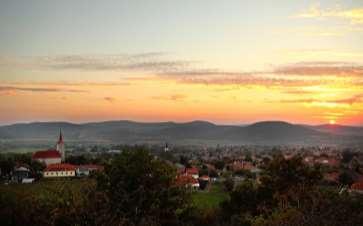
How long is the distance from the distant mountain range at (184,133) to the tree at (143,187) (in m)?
97.4

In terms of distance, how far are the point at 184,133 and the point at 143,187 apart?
127 meters

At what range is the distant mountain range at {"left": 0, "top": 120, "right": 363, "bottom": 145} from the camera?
116 m

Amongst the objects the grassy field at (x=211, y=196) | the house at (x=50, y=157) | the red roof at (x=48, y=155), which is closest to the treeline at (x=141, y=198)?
the grassy field at (x=211, y=196)

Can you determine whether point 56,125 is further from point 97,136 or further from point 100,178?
point 100,178

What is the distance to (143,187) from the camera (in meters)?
12.9

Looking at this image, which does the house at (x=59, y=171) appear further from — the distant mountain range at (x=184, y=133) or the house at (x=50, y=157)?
the distant mountain range at (x=184, y=133)

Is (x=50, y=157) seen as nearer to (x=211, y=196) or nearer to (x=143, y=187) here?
(x=211, y=196)

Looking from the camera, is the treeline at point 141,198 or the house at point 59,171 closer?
the treeline at point 141,198

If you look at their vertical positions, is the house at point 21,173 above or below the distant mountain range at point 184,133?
below

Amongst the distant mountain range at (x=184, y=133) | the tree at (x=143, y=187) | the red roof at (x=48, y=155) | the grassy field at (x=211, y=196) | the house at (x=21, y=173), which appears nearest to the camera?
the tree at (x=143, y=187)

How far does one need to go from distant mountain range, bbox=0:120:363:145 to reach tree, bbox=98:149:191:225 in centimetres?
9740

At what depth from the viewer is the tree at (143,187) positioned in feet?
41.1

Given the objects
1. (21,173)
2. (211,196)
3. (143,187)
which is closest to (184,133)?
(21,173)

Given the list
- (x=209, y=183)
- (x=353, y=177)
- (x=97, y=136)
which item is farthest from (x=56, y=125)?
(x=353, y=177)
